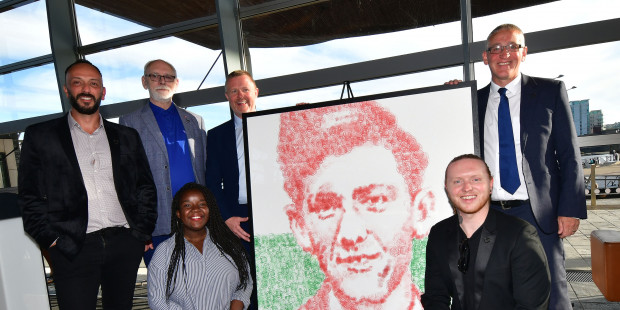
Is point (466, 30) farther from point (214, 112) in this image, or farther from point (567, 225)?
point (214, 112)

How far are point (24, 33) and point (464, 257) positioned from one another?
6.16 meters

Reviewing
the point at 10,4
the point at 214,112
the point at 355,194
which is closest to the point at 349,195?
the point at 355,194

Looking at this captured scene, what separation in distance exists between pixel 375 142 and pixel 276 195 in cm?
57

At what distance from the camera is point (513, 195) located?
1.80 metres

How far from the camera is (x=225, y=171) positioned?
88.5 inches

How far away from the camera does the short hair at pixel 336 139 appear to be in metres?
1.79

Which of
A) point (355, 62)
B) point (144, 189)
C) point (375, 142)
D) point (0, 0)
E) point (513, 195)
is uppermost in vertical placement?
point (0, 0)

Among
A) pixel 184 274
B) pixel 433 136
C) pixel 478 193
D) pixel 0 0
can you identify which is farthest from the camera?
pixel 0 0

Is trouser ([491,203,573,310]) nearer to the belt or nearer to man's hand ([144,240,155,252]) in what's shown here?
the belt

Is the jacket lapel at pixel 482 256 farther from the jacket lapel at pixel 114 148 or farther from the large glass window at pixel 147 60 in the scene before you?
the large glass window at pixel 147 60

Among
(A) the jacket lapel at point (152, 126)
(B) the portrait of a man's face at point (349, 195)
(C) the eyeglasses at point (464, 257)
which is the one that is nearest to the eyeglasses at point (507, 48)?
(B) the portrait of a man's face at point (349, 195)

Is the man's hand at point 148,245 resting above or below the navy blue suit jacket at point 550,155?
below

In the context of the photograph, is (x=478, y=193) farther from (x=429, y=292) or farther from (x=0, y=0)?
(x=0, y=0)

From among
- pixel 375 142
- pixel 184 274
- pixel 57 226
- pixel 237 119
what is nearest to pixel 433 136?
pixel 375 142
